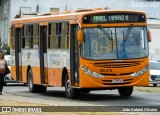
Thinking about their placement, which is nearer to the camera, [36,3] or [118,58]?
[118,58]

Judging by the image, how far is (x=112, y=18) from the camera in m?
24.8

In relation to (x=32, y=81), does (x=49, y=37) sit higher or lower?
higher

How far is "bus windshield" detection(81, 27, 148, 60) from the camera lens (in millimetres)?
24406

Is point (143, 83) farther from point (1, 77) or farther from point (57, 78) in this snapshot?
point (1, 77)

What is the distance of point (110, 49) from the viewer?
2453 cm

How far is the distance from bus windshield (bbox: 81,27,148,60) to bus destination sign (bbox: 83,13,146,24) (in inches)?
10.9

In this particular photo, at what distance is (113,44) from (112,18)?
2.95 ft

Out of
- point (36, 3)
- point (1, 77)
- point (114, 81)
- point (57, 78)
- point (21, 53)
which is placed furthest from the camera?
point (36, 3)

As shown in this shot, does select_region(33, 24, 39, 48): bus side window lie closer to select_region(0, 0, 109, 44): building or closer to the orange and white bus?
the orange and white bus

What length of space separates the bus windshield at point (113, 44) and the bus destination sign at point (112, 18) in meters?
0.28

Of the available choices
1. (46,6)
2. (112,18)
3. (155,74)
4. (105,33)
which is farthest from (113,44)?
(46,6)

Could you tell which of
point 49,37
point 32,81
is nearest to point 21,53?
point 32,81

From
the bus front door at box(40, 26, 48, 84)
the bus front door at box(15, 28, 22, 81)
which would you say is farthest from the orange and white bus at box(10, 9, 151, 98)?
the bus front door at box(15, 28, 22, 81)

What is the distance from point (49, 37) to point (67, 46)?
204 centimetres
